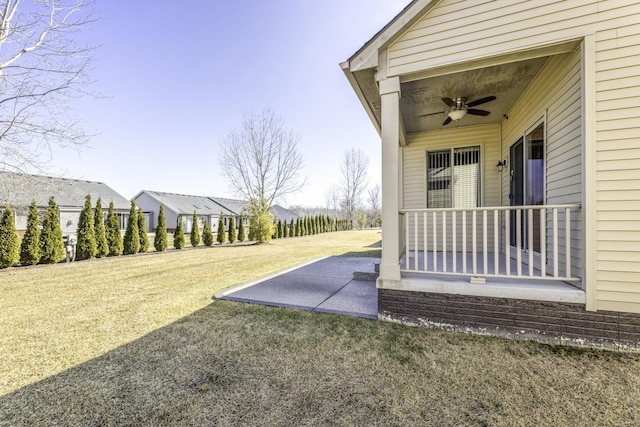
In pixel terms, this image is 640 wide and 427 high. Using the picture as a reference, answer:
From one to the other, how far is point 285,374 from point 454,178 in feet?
19.3

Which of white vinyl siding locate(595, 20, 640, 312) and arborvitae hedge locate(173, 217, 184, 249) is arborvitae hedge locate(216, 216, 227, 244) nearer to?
arborvitae hedge locate(173, 217, 184, 249)

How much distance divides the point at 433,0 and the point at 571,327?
4.09 metres

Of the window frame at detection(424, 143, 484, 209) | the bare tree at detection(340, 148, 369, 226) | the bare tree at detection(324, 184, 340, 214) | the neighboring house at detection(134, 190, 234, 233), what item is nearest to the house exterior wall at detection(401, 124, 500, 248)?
the window frame at detection(424, 143, 484, 209)

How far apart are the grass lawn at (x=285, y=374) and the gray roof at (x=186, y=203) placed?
78.9 feet

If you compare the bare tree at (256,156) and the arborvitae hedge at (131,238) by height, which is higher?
the bare tree at (256,156)

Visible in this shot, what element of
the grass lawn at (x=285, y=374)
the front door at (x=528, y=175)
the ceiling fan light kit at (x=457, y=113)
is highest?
the ceiling fan light kit at (x=457, y=113)

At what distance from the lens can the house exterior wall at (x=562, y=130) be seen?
9.78ft

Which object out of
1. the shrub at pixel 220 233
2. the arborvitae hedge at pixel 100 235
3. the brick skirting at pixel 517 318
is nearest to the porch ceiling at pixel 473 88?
the brick skirting at pixel 517 318

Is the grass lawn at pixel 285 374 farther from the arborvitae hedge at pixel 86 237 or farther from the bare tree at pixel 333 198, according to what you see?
the bare tree at pixel 333 198

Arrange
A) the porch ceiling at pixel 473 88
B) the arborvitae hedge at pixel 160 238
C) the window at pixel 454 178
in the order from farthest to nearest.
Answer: the arborvitae hedge at pixel 160 238 → the window at pixel 454 178 → the porch ceiling at pixel 473 88

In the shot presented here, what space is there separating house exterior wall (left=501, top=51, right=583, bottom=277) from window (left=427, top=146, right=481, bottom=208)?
6.42 feet

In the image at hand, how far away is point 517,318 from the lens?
118 inches

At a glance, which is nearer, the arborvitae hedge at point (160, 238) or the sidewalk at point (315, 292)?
the sidewalk at point (315, 292)

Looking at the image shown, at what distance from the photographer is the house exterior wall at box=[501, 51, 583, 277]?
9.78 feet
